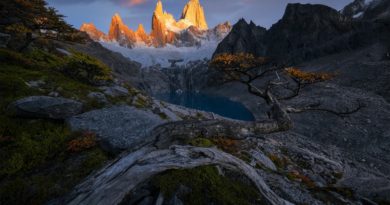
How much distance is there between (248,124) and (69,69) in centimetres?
2269

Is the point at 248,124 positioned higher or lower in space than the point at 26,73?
lower

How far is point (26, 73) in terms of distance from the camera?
72.9ft

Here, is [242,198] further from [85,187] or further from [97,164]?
[97,164]

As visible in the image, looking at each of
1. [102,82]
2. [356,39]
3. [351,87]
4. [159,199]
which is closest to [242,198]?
[159,199]

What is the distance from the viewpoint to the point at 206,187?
5.43 metres

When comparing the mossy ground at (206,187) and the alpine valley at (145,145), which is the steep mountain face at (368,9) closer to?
the alpine valley at (145,145)

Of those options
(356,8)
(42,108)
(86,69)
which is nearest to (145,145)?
(42,108)

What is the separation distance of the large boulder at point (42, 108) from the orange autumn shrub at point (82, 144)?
3204 mm

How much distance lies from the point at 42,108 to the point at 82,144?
4362 millimetres

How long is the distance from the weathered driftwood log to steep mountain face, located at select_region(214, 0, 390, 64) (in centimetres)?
12734

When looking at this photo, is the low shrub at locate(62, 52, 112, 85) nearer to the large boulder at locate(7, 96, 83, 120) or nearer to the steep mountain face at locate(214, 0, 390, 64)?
the large boulder at locate(7, 96, 83, 120)

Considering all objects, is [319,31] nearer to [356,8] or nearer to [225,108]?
[356,8]

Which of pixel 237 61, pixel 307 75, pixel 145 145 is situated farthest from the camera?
pixel 237 61

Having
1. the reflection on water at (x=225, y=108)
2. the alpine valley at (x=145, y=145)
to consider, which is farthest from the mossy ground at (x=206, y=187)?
the reflection on water at (x=225, y=108)
